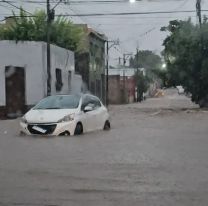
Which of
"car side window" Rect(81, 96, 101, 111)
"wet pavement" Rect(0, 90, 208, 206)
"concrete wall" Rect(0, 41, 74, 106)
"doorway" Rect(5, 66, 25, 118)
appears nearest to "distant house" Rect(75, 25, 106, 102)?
"concrete wall" Rect(0, 41, 74, 106)

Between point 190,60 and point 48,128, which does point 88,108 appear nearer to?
point 48,128

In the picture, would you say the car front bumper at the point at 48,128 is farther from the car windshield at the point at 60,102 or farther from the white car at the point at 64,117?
the car windshield at the point at 60,102

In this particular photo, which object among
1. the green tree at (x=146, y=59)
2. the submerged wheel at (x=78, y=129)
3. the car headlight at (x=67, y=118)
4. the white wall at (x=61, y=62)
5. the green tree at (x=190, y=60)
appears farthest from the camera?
the green tree at (x=146, y=59)

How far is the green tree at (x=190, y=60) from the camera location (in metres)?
47.8

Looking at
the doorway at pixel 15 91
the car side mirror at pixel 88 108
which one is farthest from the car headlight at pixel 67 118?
the doorway at pixel 15 91

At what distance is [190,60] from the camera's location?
4788 centimetres

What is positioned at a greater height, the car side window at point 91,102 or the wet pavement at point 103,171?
the car side window at point 91,102

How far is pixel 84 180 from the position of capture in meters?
10.5

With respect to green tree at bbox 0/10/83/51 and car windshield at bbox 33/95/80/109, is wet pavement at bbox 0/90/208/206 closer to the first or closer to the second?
car windshield at bbox 33/95/80/109

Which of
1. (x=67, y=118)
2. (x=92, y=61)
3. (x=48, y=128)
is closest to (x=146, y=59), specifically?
(x=92, y=61)

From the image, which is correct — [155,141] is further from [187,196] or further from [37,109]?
[187,196]

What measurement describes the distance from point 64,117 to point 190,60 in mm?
30435

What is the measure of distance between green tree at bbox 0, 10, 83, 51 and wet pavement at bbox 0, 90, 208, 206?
77.2 feet

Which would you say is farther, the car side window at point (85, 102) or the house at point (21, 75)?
the house at point (21, 75)
